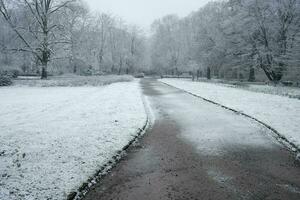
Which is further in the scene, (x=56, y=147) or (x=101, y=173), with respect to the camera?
(x=56, y=147)

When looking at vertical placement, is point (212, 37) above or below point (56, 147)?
above

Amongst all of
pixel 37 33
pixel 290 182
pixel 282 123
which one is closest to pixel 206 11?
pixel 37 33

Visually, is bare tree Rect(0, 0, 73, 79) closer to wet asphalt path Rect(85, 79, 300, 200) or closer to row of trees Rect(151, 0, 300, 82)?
row of trees Rect(151, 0, 300, 82)

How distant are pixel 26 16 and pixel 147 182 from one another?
124 ft

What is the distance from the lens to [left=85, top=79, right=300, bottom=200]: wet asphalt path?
5.28 m

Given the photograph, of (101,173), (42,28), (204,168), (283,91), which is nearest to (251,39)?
(283,91)

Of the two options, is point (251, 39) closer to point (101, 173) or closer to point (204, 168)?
point (204, 168)

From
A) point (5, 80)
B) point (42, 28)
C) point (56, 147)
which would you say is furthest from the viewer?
point (42, 28)

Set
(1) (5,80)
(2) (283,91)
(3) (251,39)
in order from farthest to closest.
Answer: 1. (3) (251,39)
2. (1) (5,80)
3. (2) (283,91)

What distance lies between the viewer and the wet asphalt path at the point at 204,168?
5281mm

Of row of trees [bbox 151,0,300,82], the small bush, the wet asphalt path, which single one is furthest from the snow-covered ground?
the small bush

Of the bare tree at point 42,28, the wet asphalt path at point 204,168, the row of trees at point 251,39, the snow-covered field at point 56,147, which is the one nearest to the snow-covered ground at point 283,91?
the row of trees at point 251,39

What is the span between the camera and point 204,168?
656cm

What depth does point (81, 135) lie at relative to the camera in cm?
888
